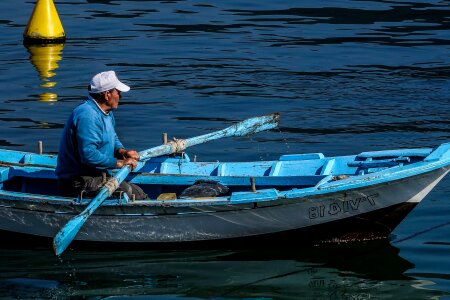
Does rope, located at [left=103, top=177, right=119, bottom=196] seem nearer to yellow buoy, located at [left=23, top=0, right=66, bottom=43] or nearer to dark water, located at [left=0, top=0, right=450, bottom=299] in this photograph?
dark water, located at [left=0, top=0, right=450, bottom=299]

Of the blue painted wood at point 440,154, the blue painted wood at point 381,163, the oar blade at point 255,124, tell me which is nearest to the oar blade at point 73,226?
the oar blade at point 255,124

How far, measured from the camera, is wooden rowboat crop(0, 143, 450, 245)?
11.2 meters

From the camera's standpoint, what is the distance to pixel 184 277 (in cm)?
1122

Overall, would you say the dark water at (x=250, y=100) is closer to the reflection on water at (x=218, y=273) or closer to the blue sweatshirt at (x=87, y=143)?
the reflection on water at (x=218, y=273)

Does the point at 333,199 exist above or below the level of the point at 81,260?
above

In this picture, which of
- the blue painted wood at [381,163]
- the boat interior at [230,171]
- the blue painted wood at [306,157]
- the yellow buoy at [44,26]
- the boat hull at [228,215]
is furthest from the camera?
the yellow buoy at [44,26]

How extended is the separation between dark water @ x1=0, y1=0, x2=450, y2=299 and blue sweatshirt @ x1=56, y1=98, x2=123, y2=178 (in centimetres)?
93

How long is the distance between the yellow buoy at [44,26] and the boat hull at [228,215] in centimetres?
1068

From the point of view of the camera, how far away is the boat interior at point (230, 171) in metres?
11.9

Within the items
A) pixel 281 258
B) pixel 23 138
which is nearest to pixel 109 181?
pixel 281 258

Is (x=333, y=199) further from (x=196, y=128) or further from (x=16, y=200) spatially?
(x=196, y=128)

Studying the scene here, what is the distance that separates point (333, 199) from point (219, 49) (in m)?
11.0

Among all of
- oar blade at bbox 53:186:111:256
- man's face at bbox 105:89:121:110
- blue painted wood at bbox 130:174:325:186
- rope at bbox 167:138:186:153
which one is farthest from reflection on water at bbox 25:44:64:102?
oar blade at bbox 53:186:111:256

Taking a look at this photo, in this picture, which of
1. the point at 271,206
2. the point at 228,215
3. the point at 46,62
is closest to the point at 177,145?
the point at 228,215
